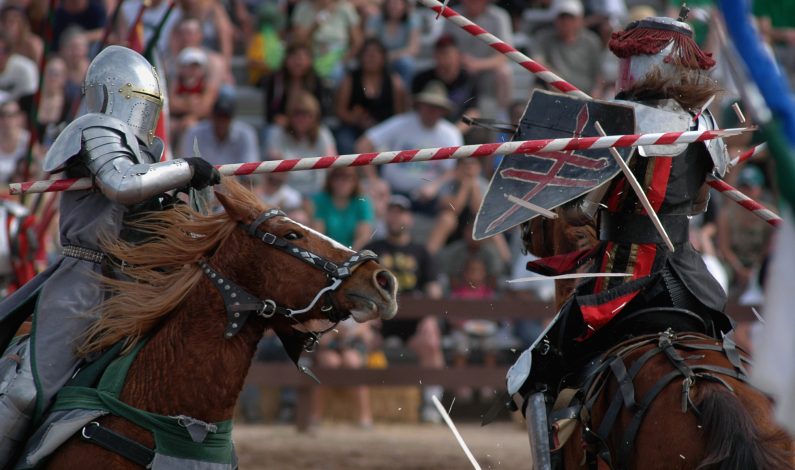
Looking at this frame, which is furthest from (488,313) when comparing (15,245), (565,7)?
(15,245)

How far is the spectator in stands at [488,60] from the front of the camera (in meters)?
12.8

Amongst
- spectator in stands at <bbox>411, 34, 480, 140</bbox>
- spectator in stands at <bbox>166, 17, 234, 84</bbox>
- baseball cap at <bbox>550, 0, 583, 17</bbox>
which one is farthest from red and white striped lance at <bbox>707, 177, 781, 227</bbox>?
spectator in stands at <bbox>166, 17, 234, 84</bbox>

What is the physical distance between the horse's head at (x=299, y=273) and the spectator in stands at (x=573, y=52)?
26.9 ft

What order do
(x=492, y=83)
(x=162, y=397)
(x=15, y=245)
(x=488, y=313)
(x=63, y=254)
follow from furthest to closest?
(x=492, y=83)
(x=488, y=313)
(x=15, y=245)
(x=63, y=254)
(x=162, y=397)

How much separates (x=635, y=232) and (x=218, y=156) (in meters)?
7.52

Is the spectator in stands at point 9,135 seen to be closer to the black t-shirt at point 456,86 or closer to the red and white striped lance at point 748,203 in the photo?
the black t-shirt at point 456,86

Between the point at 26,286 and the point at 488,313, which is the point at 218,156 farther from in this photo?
the point at 26,286

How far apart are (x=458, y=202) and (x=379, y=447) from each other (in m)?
2.34

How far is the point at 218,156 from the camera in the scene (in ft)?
39.5

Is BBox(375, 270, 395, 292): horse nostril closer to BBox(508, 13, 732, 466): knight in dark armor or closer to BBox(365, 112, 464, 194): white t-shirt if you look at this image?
BBox(508, 13, 732, 466): knight in dark armor

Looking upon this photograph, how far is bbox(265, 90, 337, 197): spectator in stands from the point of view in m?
12.0

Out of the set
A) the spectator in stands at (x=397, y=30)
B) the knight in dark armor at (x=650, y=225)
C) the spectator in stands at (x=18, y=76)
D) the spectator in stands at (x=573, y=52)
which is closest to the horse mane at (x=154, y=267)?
the knight in dark armor at (x=650, y=225)

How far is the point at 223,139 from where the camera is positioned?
1216 cm

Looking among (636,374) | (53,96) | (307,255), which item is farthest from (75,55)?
(636,374)
